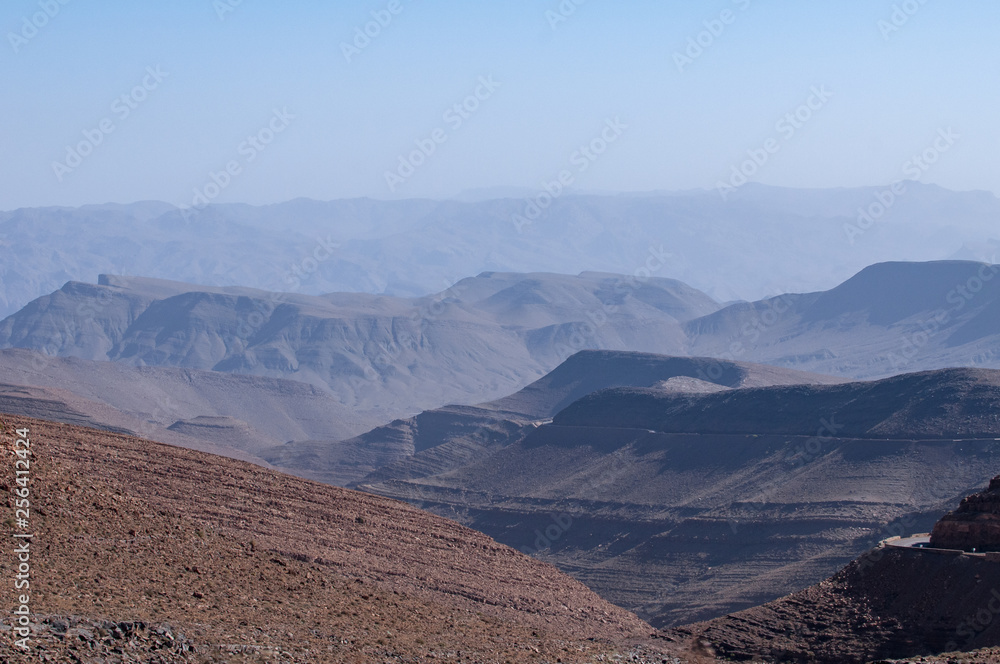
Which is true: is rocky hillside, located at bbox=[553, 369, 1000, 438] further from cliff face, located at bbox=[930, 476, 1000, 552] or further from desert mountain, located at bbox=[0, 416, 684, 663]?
cliff face, located at bbox=[930, 476, 1000, 552]

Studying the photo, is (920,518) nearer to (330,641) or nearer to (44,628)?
(330,641)

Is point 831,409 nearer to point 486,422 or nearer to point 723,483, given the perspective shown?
point 723,483

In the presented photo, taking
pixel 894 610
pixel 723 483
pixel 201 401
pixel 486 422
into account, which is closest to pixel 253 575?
pixel 894 610

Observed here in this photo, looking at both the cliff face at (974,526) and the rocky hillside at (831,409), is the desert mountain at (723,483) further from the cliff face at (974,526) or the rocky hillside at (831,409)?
the cliff face at (974,526)

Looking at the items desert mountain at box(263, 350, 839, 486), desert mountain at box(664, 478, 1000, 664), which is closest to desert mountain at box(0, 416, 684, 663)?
desert mountain at box(664, 478, 1000, 664)

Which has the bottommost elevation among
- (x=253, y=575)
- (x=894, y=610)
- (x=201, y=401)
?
(x=894, y=610)

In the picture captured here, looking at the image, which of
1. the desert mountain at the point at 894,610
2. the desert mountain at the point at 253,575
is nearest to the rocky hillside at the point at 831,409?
the desert mountain at the point at 253,575
